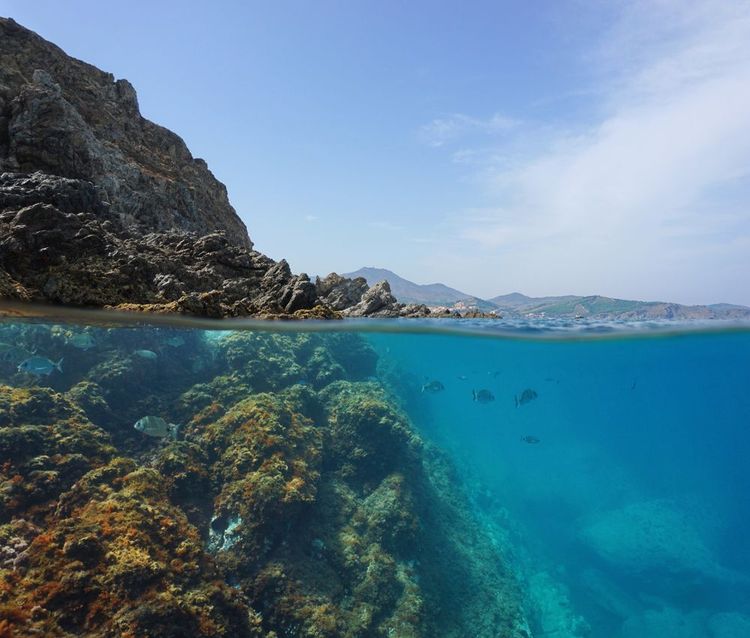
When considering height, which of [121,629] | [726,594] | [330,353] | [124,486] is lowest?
[726,594]

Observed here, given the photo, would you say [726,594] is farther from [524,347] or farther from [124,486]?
[124,486]

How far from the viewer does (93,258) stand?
11000 millimetres

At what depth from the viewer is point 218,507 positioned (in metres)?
10.8

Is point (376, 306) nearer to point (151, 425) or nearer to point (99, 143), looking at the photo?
point (151, 425)

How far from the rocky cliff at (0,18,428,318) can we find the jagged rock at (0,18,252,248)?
5 centimetres

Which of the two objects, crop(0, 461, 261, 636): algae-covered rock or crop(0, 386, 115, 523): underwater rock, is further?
crop(0, 386, 115, 523): underwater rock

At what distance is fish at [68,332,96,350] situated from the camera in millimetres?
13023

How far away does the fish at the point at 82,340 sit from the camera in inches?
513

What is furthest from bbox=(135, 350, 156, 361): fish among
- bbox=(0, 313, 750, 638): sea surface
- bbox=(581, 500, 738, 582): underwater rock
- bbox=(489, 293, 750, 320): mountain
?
bbox=(489, 293, 750, 320): mountain

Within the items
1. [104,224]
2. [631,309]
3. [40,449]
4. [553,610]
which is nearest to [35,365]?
[40,449]

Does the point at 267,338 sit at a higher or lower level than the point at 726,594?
higher

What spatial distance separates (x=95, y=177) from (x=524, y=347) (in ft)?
65.4

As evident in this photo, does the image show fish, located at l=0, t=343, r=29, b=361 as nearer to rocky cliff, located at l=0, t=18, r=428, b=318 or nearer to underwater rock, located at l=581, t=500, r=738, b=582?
rocky cliff, located at l=0, t=18, r=428, b=318

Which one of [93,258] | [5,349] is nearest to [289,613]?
[93,258]
